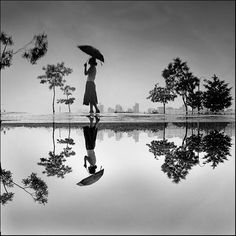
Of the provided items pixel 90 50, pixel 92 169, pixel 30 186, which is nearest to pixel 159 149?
pixel 92 169

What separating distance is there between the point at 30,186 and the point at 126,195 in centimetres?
77

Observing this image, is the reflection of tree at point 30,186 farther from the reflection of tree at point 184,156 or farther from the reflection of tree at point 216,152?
the reflection of tree at point 216,152

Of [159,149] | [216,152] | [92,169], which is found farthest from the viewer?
[159,149]

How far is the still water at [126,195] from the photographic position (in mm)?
1451

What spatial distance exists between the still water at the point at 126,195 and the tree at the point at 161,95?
34658 millimetres

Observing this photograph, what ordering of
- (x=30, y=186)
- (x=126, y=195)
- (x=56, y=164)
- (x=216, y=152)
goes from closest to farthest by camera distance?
(x=126, y=195) → (x=30, y=186) → (x=56, y=164) → (x=216, y=152)

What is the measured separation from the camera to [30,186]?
2.27m

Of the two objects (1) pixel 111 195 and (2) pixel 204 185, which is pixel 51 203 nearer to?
(1) pixel 111 195

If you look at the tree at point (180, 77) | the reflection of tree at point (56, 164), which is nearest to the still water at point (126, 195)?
the reflection of tree at point (56, 164)

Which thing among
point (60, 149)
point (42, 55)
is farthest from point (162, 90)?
point (60, 149)

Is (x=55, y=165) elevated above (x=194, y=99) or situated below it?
below

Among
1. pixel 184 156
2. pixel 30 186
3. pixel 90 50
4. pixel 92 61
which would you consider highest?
pixel 90 50

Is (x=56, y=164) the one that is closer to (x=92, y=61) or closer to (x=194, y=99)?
(x=92, y=61)

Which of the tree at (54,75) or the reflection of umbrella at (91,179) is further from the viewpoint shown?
the tree at (54,75)
